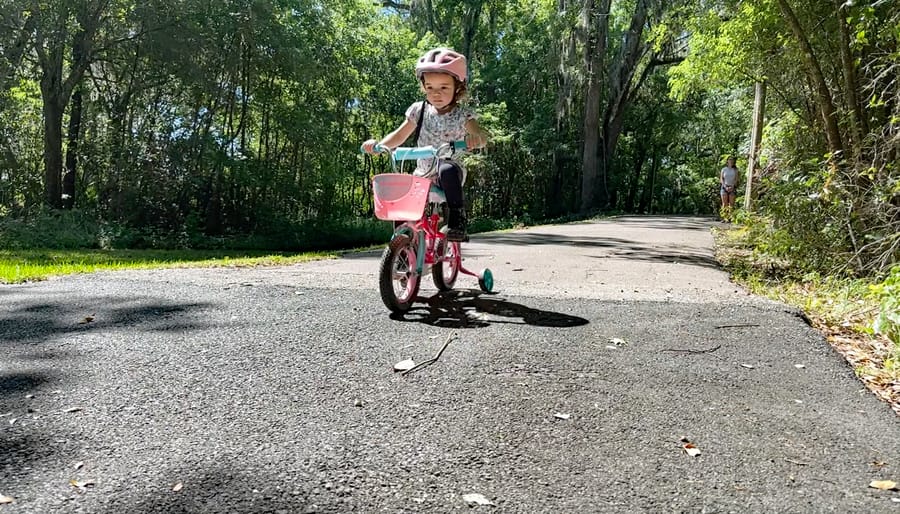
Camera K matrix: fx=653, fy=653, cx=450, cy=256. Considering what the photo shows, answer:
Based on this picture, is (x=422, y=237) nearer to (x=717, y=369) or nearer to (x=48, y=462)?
(x=717, y=369)

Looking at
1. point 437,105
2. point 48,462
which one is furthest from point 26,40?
point 48,462

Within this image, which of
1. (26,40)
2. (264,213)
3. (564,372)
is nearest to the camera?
(564,372)

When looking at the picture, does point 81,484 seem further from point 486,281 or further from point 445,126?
point 486,281

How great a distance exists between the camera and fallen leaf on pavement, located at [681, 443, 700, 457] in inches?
91.7

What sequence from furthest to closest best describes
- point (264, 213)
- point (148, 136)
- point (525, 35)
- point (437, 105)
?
point (525, 35) → point (264, 213) → point (148, 136) → point (437, 105)

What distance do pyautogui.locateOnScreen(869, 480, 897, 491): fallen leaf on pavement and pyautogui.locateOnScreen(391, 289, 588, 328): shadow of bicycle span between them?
2.06 m


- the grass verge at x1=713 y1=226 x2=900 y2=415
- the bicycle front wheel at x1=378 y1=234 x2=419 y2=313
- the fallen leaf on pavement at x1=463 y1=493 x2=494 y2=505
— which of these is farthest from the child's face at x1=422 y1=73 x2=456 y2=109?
the fallen leaf on pavement at x1=463 y1=493 x2=494 y2=505

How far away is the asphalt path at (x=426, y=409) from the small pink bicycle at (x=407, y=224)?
0.71 ft

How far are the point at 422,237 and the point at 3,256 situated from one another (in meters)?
9.32

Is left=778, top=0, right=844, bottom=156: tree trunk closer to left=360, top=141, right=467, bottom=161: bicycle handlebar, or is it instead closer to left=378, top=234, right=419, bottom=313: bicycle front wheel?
left=360, top=141, right=467, bottom=161: bicycle handlebar

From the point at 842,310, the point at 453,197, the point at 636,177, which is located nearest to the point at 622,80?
the point at 636,177

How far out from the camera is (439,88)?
185 inches

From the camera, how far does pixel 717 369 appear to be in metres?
3.33

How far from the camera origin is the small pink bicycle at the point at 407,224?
13.9 ft
